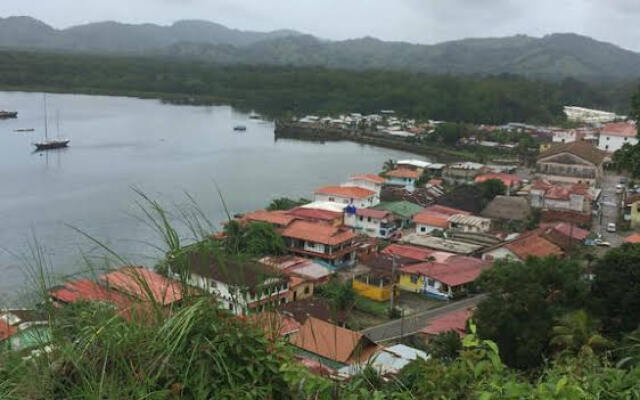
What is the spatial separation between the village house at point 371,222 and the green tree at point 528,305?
4075 mm

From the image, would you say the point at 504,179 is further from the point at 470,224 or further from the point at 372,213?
the point at 372,213

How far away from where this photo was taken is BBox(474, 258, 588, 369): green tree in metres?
3.09

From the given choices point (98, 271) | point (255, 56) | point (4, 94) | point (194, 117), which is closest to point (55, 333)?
point (98, 271)

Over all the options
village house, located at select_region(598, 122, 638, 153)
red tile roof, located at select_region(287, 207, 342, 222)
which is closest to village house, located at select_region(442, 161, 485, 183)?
red tile roof, located at select_region(287, 207, 342, 222)

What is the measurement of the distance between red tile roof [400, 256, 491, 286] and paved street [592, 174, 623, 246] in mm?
2209

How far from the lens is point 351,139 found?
17.9m

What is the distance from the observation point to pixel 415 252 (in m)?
6.43

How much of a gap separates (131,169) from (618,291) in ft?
32.2

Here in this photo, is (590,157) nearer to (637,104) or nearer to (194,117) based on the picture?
(637,104)

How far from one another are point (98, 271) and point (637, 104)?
3364 millimetres

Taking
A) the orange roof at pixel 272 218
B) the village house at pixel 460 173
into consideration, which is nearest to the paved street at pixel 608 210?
the village house at pixel 460 173

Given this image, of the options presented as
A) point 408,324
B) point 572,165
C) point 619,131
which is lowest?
point 408,324

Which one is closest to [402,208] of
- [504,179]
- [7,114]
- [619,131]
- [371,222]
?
[371,222]

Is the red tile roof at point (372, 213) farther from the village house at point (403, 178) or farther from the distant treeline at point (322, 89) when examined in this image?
the distant treeline at point (322, 89)
